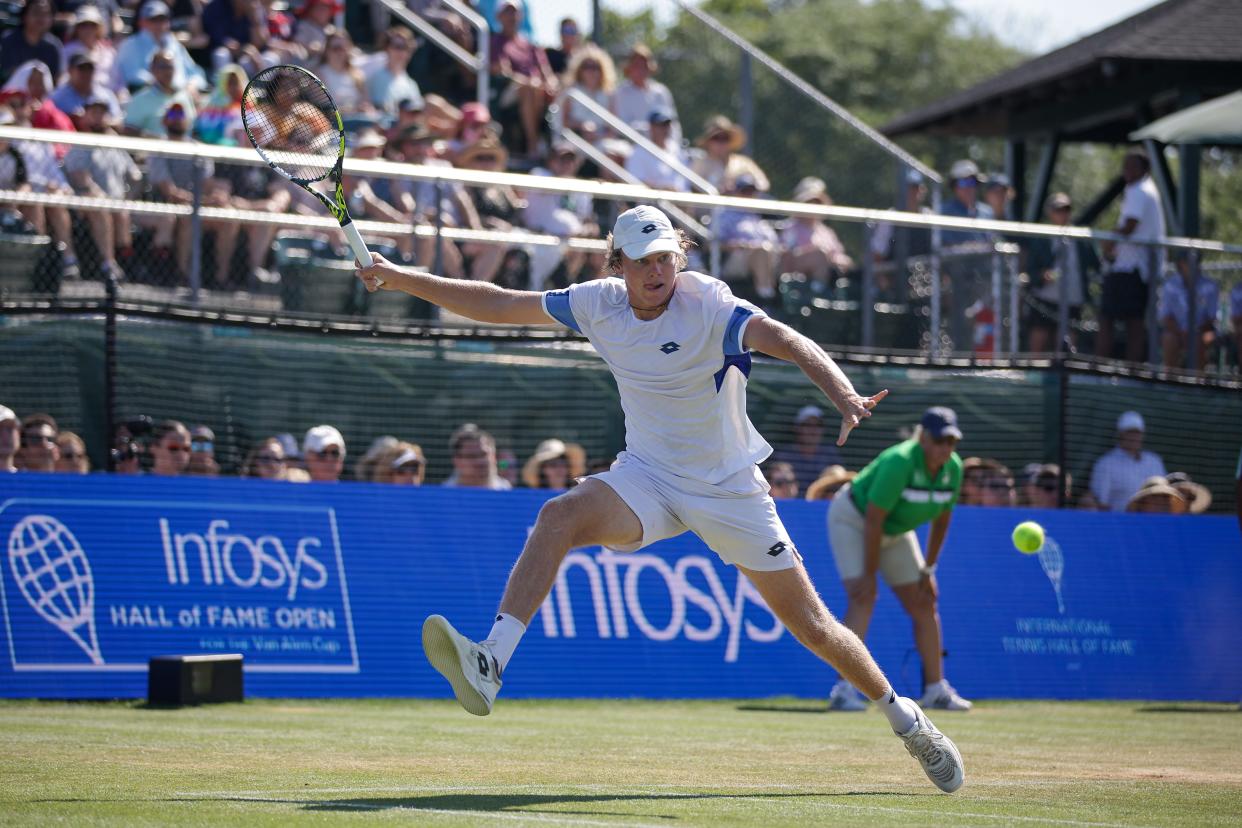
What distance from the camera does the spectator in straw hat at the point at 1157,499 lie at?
652 inches

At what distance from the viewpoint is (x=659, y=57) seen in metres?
24.1

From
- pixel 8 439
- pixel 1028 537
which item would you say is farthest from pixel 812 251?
pixel 8 439

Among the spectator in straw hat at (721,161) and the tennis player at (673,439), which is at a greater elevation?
the spectator in straw hat at (721,161)

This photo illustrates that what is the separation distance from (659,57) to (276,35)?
6777mm

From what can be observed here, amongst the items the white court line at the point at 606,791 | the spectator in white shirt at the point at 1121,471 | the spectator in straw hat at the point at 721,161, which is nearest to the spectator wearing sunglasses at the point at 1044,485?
the spectator in white shirt at the point at 1121,471

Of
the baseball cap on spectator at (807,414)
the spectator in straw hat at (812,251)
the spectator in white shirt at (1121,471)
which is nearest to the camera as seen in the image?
the baseball cap on spectator at (807,414)

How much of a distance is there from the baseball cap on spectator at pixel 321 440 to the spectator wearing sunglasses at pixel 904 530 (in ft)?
12.7

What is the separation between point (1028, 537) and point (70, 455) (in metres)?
7.58

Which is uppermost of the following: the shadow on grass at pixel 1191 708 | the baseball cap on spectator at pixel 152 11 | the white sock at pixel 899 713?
the baseball cap on spectator at pixel 152 11

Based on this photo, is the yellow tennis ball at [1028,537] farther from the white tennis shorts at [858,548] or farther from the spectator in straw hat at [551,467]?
the spectator in straw hat at [551,467]

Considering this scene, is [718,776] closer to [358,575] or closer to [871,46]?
[358,575]

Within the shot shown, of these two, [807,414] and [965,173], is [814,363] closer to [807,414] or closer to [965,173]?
[807,414]

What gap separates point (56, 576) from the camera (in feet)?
39.1

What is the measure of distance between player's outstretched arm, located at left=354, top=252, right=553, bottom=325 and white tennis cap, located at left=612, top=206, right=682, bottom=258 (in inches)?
21.5
